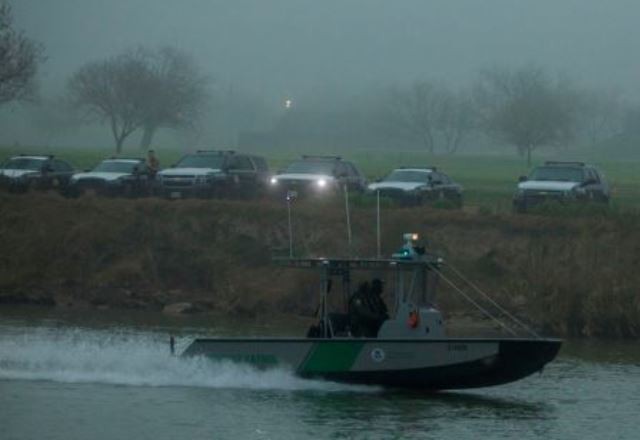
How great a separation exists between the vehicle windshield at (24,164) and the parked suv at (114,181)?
1997 mm

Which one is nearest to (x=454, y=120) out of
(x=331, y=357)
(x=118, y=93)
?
(x=118, y=93)

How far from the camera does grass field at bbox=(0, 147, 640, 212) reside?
6069cm

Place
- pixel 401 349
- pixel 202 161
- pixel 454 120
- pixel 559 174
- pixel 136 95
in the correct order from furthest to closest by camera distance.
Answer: pixel 454 120, pixel 136 95, pixel 202 161, pixel 559 174, pixel 401 349

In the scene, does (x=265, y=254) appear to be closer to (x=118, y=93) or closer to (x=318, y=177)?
(x=318, y=177)

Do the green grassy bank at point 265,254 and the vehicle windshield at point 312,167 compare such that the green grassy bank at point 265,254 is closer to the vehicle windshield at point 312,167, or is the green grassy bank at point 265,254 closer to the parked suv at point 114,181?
the parked suv at point 114,181

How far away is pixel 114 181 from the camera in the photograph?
5131 centimetres

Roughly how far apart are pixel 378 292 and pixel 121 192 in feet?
83.1

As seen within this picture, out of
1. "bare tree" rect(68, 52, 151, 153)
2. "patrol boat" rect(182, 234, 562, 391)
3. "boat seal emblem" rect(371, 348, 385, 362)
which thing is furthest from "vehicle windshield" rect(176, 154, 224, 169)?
"bare tree" rect(68, 52, 151, 153)

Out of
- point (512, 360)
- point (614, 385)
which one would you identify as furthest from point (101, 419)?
point (614, 385)

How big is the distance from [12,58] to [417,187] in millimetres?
16297

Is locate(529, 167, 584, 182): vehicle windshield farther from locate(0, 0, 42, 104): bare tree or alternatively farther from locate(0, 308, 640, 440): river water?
locate(0, 308, 640, 440): river water

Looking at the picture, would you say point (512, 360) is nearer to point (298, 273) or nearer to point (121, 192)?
point (298, 273)

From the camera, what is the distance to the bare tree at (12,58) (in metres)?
57.7

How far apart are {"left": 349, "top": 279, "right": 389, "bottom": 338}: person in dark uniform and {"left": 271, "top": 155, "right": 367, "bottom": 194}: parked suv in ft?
72.2
